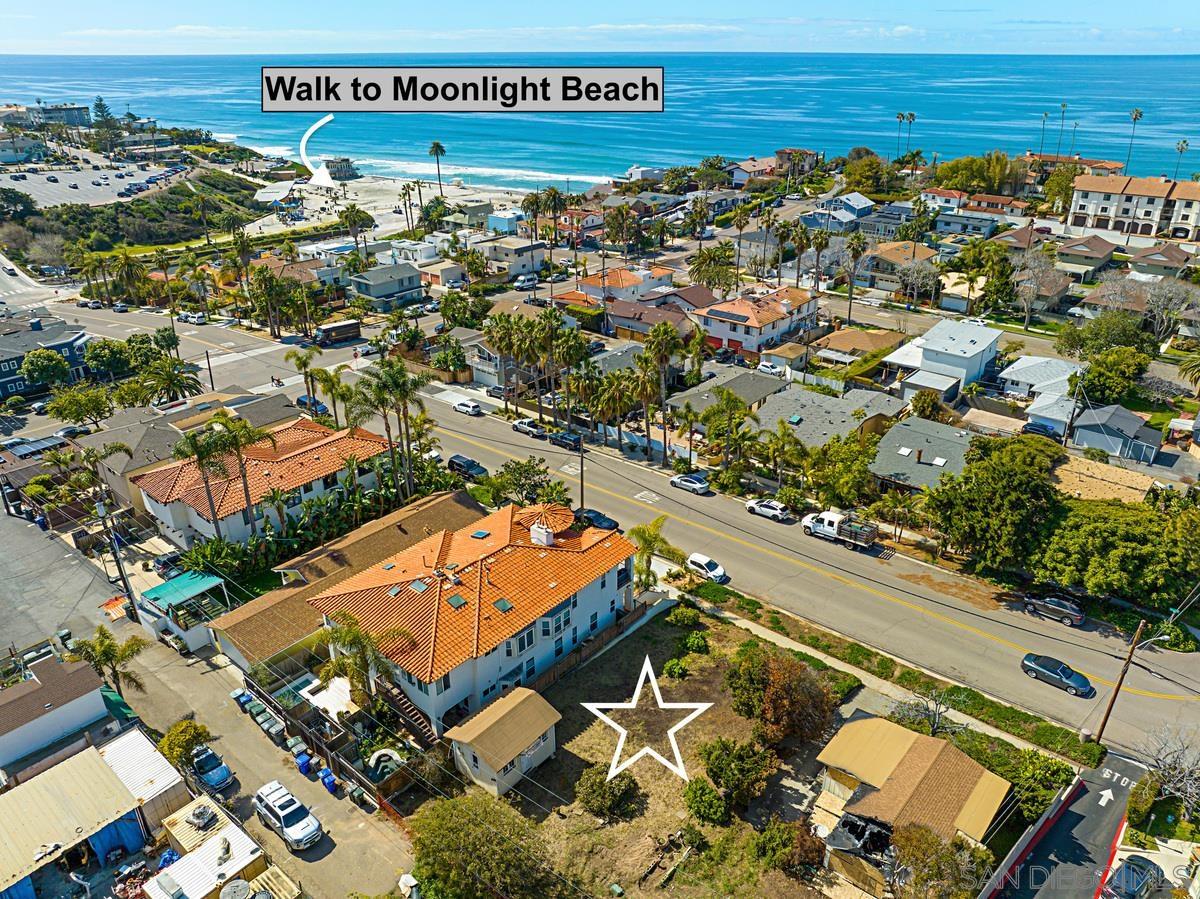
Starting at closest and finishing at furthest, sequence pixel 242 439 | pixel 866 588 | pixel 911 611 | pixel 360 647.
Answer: pixel 360 647 → pixel 911 611 → pixel 242 439 → pixel 866 588

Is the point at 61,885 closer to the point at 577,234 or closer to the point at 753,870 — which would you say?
the point at 753,870

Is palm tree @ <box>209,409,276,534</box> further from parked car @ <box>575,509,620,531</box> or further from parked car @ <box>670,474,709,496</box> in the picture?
parked car @ <box>670,474,709,496</box>

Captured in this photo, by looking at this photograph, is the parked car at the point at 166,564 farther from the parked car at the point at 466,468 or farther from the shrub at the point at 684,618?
the shrub at the point at 684,618

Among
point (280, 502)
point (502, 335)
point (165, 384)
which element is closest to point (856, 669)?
point (280, 502)

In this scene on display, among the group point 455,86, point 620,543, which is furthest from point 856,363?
point 455,86

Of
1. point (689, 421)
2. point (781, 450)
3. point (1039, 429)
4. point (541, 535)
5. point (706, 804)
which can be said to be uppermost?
point (541, 535)

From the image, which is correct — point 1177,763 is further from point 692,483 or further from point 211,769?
point 211,769

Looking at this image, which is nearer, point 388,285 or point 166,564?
point 166,564

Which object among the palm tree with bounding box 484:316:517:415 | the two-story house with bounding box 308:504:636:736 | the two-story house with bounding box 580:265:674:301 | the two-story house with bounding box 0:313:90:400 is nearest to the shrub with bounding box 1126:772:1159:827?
the two-story house with bounding box 308:504:636:736
